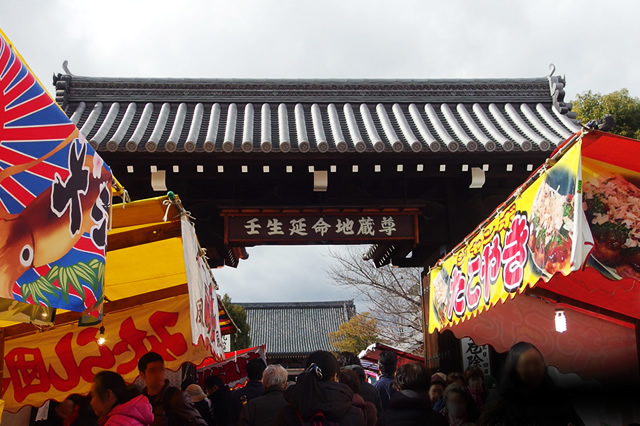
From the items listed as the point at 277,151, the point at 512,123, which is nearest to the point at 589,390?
the point at 277,151

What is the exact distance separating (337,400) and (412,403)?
928mm

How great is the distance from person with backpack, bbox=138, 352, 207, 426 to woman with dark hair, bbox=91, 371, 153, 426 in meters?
0.73

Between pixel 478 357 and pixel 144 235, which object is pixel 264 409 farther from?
pixel 478 357

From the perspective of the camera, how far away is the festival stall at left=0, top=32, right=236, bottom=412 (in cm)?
272

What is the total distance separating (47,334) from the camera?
21.3 feet

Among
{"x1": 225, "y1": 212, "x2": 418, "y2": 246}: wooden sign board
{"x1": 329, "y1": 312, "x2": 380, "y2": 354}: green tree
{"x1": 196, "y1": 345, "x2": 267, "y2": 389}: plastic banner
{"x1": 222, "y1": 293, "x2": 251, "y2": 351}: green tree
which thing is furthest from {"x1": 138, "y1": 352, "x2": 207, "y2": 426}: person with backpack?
{"x1": 222, "y1": 293, "x2": 251, "y2": 351}: green tree

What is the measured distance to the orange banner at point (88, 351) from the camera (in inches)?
255

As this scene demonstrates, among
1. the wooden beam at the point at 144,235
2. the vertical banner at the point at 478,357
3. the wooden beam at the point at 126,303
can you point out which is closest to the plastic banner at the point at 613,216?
the wooden beam at the point at 144,235

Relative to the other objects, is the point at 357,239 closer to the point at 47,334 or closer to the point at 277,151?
the point at 277,151

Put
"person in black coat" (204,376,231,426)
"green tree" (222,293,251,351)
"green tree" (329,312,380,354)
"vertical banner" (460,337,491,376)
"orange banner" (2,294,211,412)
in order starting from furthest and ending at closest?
"green tree" (222,293,251,351) → "green tree" (329,312,380,354) → "vertical banner" (460,337,491,376) → "person in black coat" (204,376,231,426) → "orange banner" (2,294,211,412)

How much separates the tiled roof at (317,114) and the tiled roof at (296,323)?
3025cm

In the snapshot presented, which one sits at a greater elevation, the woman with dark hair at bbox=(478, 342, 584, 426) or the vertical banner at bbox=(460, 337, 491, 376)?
the woman with dark hair at bbox=(478, 342, 584, 426)

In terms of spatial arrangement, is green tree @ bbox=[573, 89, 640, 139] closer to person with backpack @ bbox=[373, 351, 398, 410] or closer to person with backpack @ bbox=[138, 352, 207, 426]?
person with backpack @ bbox=[373, 351, 398, 410]

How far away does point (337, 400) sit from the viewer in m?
3.53
